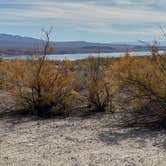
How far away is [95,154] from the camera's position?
9945mm

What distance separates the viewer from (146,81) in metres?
13.1

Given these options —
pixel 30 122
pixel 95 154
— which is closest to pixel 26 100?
pixel 30 122

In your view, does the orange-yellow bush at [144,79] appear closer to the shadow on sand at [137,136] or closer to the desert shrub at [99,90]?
the shadow on sand at [137,136]

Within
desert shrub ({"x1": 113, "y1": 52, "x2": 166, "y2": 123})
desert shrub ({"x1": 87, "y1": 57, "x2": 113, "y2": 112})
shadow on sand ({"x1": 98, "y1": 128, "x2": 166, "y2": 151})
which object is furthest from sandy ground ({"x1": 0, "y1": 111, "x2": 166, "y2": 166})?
desert shrub ({"x1": 87, "y1": 57, "x2": 113, "y2": 112})

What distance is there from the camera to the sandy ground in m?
9.59

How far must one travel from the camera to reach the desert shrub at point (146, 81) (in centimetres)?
1279

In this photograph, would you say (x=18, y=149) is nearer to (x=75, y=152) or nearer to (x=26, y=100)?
(x=75, y=152)

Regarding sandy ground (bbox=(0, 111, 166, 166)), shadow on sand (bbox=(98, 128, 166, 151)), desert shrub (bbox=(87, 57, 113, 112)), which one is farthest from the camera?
desert shrub (bbox=(87, 57, 113, 112))

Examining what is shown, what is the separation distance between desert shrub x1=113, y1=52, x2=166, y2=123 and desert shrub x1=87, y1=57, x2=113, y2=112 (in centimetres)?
123

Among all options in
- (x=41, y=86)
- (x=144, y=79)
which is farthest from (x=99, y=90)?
(x=144, y=79)

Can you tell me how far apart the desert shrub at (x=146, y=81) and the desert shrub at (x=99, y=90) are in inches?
48.5

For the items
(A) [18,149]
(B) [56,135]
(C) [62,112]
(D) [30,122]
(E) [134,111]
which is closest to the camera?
(A) [18,149]

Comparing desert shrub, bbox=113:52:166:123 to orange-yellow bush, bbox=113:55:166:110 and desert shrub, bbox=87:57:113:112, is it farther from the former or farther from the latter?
desert shrub, bbox=87:57:113:112

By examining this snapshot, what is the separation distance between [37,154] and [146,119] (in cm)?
350
